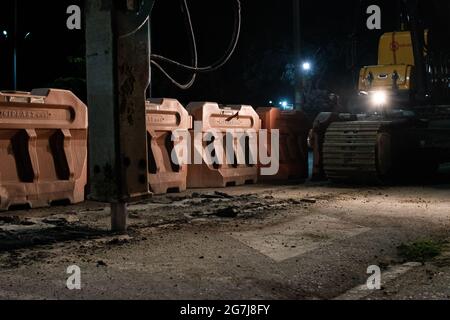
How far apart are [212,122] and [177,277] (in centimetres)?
711

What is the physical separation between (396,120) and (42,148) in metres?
6.82

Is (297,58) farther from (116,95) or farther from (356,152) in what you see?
(116,95)

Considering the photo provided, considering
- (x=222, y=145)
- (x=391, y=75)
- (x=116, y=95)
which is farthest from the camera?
(x=391, y=75)

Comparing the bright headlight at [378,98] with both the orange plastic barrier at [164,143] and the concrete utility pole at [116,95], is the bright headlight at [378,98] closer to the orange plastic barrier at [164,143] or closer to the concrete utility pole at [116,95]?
the orange plastic barrier at [164,143]

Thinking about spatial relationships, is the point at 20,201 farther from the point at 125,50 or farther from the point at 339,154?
the point at 339,154

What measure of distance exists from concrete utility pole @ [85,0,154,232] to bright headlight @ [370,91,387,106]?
7.94m

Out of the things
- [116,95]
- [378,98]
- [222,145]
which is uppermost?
[378,98]

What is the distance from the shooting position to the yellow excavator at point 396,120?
38.5 ft

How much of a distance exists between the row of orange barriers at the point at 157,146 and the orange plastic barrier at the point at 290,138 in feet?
0.07

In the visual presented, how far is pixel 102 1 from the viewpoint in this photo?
639cm

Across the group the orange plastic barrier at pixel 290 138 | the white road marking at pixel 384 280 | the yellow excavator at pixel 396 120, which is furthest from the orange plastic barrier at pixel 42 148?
the white road marking at pixel 384 280

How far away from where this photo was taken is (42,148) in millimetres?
9156

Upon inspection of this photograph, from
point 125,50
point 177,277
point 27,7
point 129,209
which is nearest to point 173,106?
point 129,209

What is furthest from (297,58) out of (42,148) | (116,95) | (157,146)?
(116,95)
